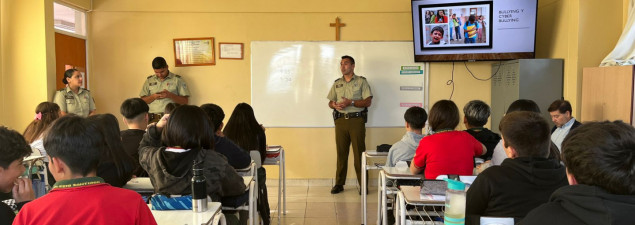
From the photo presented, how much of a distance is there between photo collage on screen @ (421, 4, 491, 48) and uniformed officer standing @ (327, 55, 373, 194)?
964 millimetres

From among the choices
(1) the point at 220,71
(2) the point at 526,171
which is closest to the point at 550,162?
(2) the point at 526,171

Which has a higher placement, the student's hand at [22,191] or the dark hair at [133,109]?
the dark hair at [133,109]

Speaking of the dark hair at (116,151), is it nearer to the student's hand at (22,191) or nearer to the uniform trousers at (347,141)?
the student's hand at (22,191)

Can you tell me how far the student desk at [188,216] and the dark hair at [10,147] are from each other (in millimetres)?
600

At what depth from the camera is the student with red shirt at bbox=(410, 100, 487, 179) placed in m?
3.07

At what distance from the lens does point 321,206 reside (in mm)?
5293

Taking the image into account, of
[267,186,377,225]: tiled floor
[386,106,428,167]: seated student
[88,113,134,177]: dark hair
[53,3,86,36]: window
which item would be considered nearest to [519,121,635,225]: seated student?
[88,113,134,177]: dark hair

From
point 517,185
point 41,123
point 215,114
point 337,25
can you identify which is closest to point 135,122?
point 215,114

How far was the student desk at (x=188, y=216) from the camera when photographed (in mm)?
2107

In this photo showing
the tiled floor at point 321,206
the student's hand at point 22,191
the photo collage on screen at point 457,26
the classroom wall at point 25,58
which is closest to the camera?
the student's hand at point 22,191

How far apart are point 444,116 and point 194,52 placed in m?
3.91

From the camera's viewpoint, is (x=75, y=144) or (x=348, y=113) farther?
(x=348, y=113)

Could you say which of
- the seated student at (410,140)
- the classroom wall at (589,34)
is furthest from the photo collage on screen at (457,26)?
the seated student at (410,140)

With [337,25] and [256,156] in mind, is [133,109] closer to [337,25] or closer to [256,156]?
[256,156]
